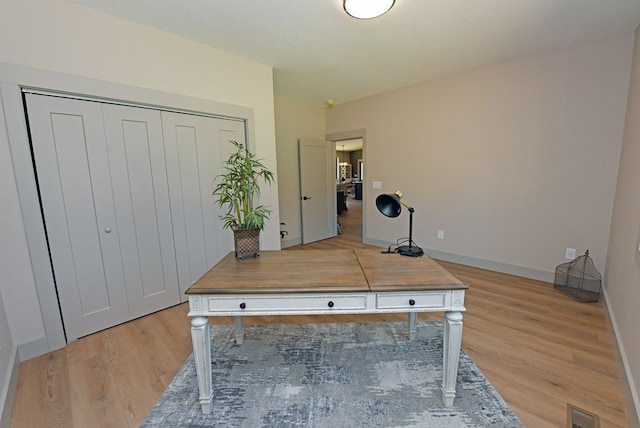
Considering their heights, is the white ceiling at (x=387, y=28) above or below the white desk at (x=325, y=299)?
above

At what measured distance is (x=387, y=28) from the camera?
238cm

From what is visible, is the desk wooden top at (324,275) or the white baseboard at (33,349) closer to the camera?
the desk wooden top at (324,275)

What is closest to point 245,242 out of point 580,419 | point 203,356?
point 203,356

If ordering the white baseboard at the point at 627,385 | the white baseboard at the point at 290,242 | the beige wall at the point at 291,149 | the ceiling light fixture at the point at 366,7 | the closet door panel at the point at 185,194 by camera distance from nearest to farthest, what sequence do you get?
1. the white baseboard at the point at 627,385
2. the ceiling light fixture at the point at 366,7
3. the closet door panel at the point at 185,194
4. the beige wall at the point at 291,149
5. the white baseboard at the point at 290,242

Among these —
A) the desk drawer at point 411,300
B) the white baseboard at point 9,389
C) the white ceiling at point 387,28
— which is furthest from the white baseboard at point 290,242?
the desk drawer at point 411,300

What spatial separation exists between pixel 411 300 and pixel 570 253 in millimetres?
2772

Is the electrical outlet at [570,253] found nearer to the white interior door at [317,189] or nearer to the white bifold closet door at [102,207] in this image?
the white interior door at [317,189]

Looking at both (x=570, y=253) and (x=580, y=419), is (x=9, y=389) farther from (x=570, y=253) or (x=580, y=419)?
(x=570, y=253)

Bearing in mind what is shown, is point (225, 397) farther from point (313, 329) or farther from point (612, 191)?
point (612, 191)

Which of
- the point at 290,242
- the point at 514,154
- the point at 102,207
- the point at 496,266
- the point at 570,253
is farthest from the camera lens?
the point at 290,242

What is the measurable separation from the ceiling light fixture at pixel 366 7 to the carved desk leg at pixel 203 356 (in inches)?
89.5

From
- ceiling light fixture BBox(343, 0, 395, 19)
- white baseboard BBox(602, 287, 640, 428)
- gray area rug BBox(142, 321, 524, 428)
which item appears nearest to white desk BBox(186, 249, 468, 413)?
gray area rug BBox(142, 321, 524, 428)

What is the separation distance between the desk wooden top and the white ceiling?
1917 mm

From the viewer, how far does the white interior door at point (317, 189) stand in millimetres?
4832
